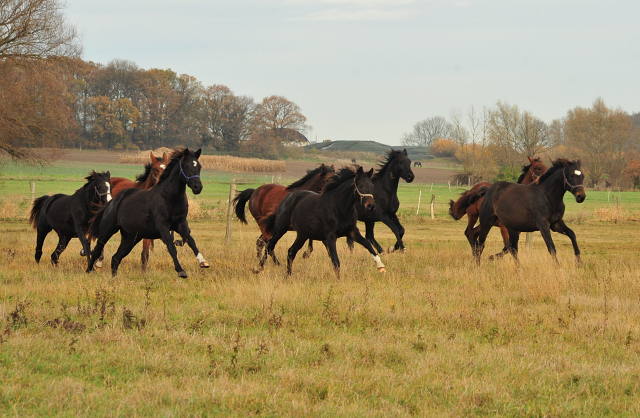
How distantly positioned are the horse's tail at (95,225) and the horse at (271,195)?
9.69 ft

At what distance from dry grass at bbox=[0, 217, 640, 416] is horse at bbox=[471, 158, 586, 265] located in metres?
0.98

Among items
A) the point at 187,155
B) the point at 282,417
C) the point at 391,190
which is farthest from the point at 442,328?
the point at 391,190

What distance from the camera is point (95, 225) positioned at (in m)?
10.8

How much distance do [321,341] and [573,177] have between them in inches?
Result: 280

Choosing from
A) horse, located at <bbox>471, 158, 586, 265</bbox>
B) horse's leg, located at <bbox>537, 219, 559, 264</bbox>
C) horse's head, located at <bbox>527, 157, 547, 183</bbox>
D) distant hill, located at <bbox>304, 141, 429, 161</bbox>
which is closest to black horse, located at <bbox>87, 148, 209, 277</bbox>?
horse, located at <bbox>471, 158, 586, 265</bbox>

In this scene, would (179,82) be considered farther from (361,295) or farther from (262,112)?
(361,295)

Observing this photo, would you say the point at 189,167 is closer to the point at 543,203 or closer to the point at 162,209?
the point at 162,209

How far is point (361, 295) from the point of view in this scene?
27.7 ft

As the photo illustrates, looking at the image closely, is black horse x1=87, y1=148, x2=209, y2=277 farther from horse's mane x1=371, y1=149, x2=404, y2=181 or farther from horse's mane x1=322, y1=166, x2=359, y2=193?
horse's mane x1=371, y1=149, x2=404, y2=181

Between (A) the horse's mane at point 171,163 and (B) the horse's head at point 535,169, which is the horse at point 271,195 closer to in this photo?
(A) the horse's mane at point 171,163

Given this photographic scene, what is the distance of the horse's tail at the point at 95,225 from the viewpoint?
1070 cm

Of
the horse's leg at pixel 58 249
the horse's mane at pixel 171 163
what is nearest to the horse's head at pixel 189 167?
the horse's mane at pixel 171 163

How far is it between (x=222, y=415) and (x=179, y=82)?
8260 cm

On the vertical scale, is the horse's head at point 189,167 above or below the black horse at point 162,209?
above
